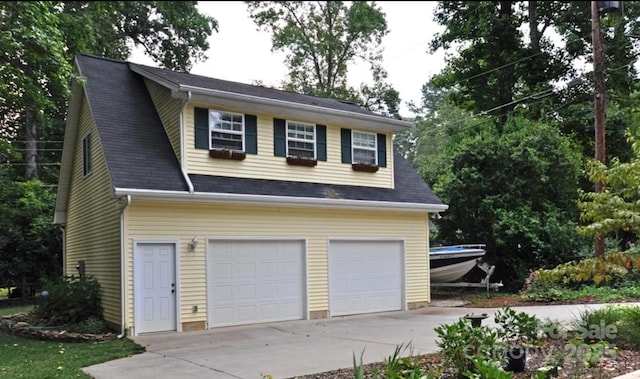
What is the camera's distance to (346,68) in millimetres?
29594

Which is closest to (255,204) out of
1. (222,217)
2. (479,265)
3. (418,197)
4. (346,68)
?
(222,217)

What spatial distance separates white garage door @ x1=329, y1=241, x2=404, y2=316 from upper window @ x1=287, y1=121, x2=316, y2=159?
2.41m

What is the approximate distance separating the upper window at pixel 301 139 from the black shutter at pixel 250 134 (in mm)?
953

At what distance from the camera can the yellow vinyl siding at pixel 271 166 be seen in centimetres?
1178

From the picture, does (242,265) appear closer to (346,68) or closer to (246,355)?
(246,355)

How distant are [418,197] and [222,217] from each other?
5884 millimetres

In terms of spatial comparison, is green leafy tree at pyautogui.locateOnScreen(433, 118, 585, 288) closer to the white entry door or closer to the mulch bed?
→ the white entry door

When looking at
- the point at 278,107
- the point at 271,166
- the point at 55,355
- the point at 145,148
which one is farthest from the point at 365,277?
the point at 55,355

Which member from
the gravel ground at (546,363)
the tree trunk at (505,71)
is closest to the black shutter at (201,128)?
the gravel ground at (546,363)

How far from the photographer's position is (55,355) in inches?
336

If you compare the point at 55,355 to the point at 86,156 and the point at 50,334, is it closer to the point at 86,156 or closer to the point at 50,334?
the point at 50,334

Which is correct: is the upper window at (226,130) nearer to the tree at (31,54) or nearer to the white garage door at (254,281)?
the white garage door at (254,281)

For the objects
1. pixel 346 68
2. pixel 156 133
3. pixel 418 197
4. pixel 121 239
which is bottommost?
pixel 121 239

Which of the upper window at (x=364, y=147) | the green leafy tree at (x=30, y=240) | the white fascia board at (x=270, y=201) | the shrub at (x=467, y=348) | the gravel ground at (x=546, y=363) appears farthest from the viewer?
the green leafy tree at (x=30, y=240)
